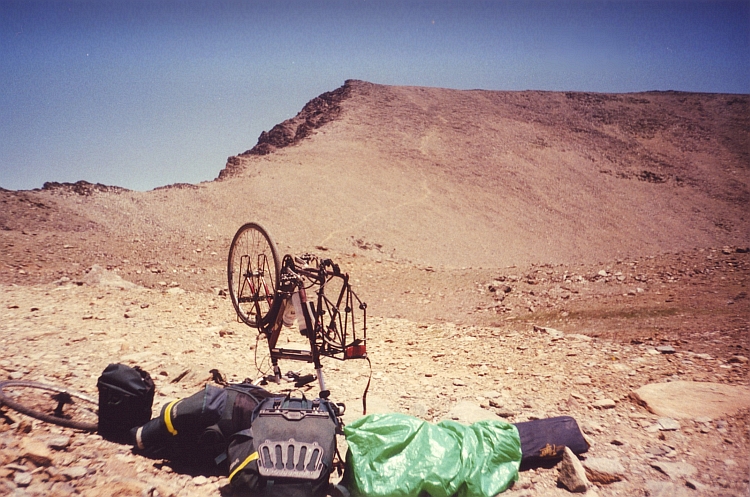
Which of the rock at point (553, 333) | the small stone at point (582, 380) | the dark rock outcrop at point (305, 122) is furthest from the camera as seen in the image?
the dark rock outcrop at point (305, 122)

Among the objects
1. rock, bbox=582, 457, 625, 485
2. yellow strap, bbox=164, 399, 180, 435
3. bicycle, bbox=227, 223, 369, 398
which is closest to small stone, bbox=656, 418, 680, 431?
rock, bbox=582, 457, 625, 485

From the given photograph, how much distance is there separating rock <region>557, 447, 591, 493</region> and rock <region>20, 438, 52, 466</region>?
3358 mm

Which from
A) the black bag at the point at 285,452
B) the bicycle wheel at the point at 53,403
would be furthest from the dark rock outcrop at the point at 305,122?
the black bag at the point at 285,452

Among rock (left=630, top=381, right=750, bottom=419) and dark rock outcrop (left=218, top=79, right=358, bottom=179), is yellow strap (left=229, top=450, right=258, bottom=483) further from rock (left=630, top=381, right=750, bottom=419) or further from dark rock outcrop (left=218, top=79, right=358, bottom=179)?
dark rock outcrop (left=218, top=79, right=358, bottom=179)

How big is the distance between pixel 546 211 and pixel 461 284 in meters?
16.9

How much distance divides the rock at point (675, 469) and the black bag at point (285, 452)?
2351mm

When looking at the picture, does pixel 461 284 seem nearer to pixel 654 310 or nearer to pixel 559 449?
pixel 654 310

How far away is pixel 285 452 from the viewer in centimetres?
297

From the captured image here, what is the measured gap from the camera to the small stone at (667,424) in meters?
3.89

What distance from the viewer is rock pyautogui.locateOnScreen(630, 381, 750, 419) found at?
4.07 meters

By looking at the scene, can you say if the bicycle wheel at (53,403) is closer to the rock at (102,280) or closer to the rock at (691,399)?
the rock at (691,399)

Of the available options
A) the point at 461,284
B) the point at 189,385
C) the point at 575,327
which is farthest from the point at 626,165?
the point at 189,385

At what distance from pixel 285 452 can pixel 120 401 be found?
1.31m

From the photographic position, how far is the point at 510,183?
2922 centimetres
